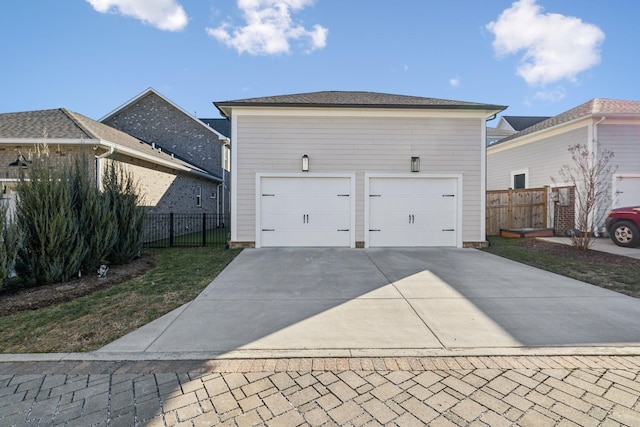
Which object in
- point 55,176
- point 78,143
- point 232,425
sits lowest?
point 232,425

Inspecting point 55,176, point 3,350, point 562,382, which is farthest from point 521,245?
point 55,176

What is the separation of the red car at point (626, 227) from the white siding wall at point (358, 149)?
13.3 ft

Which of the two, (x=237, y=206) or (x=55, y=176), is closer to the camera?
(x=55, y=176)

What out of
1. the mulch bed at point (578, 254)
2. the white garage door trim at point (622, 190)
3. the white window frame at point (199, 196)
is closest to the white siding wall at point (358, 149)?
the mulch bed at point (578, 254)

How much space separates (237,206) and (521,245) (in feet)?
29.4

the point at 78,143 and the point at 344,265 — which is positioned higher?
the point at 78,143

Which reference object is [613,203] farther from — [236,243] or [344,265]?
[236,243]

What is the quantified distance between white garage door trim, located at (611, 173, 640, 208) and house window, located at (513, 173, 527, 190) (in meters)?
3.49

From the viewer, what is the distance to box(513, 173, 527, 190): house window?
45.8 ft

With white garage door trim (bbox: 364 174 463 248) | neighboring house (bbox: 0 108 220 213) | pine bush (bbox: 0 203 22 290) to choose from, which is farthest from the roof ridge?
white garage door trim (bbox: 364 174 463 248)

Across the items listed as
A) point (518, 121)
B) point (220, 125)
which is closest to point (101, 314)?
point (220, 125)

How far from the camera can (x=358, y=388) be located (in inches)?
96.1

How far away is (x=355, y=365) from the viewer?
279cm

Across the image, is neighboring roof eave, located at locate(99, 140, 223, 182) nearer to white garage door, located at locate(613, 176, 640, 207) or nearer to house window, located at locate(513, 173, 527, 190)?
house window, located at locate(513, 173, 527, 190)
